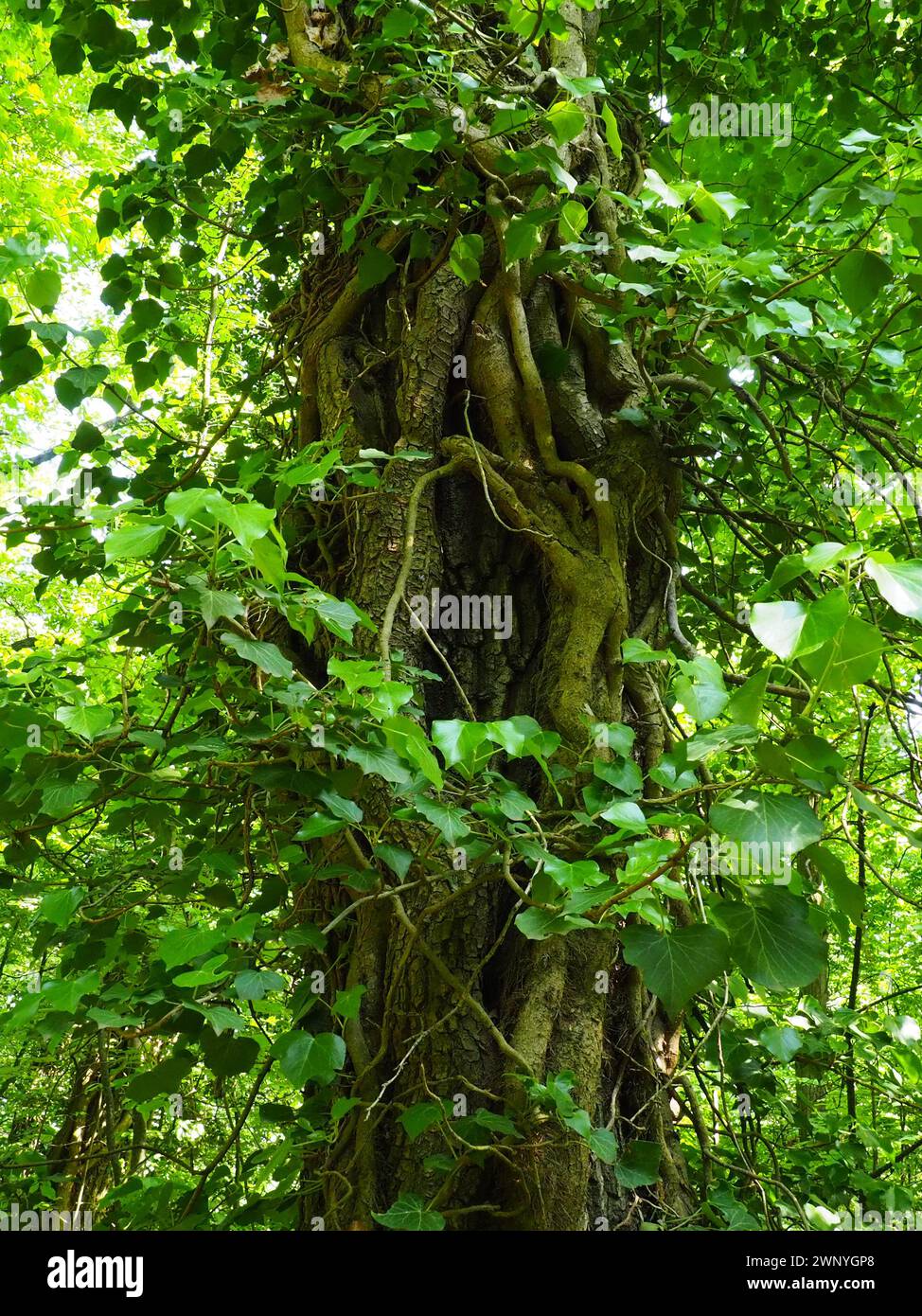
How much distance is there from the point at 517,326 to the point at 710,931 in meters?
1.49

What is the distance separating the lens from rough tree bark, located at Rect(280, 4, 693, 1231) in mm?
1708

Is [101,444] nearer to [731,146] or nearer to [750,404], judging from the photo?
[750,404]

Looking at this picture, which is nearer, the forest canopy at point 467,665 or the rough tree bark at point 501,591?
the forest canopy at point 467,665

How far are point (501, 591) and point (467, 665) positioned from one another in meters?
0.20

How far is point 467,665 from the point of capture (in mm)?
2076

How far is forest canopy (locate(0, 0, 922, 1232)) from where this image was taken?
1.32 meters

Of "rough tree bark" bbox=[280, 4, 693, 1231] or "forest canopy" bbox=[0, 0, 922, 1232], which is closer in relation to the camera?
"forest canopy" bbox=[0, 0, 922, 1232]

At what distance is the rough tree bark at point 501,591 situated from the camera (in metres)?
1.71

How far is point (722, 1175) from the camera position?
6.47 ft
